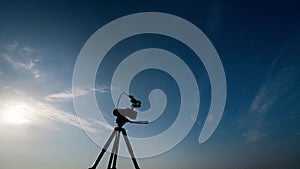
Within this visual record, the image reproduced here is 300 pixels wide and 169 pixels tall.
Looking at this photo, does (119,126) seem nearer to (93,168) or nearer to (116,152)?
(116,152)

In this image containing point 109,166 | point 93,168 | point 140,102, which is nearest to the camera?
point 93,168

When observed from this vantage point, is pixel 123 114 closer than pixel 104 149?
No

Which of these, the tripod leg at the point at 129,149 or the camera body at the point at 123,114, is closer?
the tripod leg at the point at 129,149

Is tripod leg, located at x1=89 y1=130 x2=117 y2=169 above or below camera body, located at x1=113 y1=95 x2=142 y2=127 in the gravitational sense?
below

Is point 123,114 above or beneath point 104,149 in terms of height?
above

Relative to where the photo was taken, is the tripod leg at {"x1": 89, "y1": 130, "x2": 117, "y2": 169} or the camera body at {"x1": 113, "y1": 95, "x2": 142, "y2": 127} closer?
the tripod leg at {"x1": 89, "y1": 130, "x2": 117, "y2": 169}

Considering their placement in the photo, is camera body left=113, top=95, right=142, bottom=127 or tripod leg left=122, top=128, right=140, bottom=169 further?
camera body left=113, top=95, right=142, bottom=127

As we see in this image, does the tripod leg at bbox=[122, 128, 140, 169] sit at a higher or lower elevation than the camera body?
lower

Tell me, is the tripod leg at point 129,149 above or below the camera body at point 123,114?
below

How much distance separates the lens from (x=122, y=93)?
9.05 m

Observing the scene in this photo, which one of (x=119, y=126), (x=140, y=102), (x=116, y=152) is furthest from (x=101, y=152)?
(x=140, y=102)

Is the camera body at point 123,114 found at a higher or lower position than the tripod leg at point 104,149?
higher

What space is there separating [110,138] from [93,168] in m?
1.17

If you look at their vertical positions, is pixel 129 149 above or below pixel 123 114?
below
